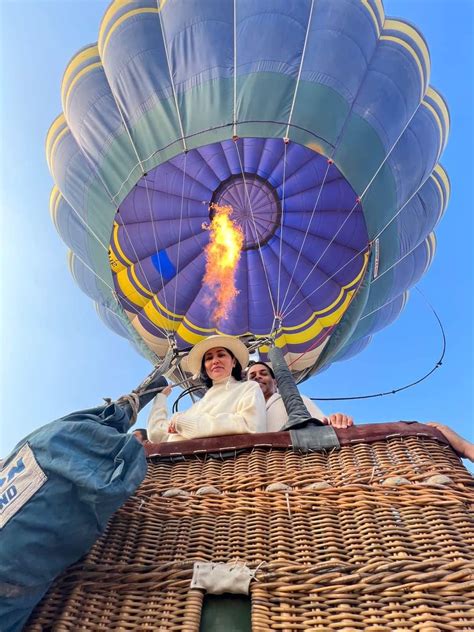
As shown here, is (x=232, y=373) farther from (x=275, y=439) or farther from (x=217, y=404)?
(x=275, y=439)

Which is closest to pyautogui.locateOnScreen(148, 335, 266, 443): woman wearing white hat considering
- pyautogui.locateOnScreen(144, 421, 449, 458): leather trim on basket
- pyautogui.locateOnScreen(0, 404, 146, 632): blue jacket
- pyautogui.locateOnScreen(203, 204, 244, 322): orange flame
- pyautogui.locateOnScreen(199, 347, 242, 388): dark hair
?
pyautogui.locateOnScreen(199, 347, 242, 388): dark hair

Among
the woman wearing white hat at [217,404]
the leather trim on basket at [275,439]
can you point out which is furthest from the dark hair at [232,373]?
the leather trim on basket at [275,439]

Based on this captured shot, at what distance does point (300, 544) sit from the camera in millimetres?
1124

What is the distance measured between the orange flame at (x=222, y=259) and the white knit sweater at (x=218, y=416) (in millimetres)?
2967

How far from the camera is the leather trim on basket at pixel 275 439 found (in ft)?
4.50

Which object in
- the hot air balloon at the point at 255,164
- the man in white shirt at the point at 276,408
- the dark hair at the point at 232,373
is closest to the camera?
the man in white shirt at the point at 276,408

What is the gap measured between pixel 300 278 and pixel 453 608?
171 inches

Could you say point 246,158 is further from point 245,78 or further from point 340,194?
point 245,78

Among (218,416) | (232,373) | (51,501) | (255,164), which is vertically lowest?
(51,501)

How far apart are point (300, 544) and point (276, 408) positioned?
39.9 inches

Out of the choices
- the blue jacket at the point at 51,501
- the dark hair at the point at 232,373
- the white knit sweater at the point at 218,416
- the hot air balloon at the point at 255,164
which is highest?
the hot air balloon at the point at 255,164

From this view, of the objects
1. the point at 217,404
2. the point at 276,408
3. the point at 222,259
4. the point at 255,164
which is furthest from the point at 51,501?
the point at 255,164

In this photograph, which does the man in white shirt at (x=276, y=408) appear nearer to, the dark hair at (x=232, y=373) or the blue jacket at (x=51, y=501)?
the dark hair at (x=232, y=373)

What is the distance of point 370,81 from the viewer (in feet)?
12.5
